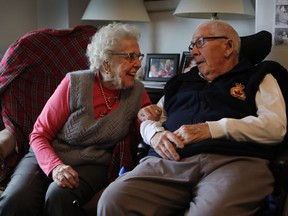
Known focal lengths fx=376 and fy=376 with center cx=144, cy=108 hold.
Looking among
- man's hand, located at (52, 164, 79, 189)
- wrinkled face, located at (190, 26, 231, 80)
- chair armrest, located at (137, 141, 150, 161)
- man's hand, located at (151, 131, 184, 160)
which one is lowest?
man's hand, located at (52, 164, 79, 189)

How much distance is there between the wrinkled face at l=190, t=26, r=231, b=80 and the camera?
159cm

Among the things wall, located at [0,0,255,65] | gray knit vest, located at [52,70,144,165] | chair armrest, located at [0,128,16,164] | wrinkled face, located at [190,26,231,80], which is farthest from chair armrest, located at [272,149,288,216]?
wall, located at [0,0,255,65]

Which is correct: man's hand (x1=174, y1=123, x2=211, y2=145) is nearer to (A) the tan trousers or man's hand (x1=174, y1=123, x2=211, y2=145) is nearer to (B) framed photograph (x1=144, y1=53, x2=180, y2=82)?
(A) the tan trousers

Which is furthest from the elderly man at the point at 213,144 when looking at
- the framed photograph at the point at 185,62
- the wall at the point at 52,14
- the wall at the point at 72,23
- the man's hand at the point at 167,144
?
the wall at the point at 52,14

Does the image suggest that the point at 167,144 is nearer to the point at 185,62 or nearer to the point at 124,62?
→ the point at 124,62

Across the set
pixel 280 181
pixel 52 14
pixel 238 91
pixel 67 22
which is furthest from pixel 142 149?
pixel 52 14

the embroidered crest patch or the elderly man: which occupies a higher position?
the embroidered crest patch

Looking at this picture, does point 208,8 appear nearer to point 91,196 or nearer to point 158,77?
point 158,77

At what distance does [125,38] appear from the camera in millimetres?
1695

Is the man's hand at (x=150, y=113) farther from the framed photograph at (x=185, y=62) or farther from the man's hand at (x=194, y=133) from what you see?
the framed photograph at (x=185, y=62)

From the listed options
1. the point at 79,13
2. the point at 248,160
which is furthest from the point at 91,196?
the point at 79,13

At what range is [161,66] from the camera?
251cm

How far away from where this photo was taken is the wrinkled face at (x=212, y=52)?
159 cm

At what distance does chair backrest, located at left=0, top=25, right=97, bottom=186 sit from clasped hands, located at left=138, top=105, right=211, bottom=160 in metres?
0.72
